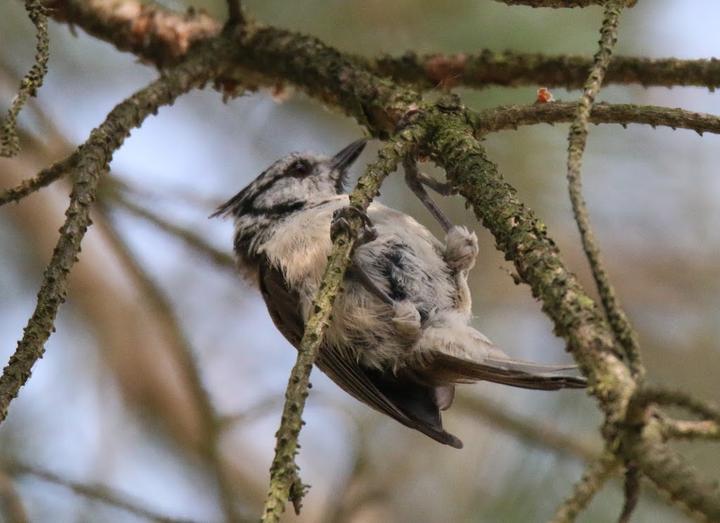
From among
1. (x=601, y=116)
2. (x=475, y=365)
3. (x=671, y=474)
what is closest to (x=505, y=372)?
(x=475, y=365)

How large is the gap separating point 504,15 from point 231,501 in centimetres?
198

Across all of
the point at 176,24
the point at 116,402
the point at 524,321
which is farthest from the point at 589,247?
the point at 116,402

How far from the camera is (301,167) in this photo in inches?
145

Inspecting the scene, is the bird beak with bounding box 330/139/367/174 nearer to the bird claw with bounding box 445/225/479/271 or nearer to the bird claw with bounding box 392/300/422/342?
the bird claw with bounding box 445/225/479/271

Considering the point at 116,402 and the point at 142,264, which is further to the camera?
the point at 116,402

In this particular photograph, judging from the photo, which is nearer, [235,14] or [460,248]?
[235,14]

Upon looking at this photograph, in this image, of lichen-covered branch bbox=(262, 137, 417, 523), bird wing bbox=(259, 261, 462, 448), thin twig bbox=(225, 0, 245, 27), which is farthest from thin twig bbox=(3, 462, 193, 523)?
thin twig bbox=(225, 0, 245, 27)

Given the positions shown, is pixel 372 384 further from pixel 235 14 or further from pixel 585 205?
pixel 585 205

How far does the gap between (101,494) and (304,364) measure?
1.29m

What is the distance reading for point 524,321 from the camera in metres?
4.84

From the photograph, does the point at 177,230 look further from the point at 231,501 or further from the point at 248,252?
the point at 231,501

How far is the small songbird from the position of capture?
275 centimetres

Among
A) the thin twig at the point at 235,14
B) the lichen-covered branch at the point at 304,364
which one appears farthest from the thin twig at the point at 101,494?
the thin twig at the point at 235,14

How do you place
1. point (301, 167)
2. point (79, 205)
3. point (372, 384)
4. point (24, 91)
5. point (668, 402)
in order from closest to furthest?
point (668, 402) → point (24, 91) → point (79, 205) → point (372, 384) → point (301, 167)
